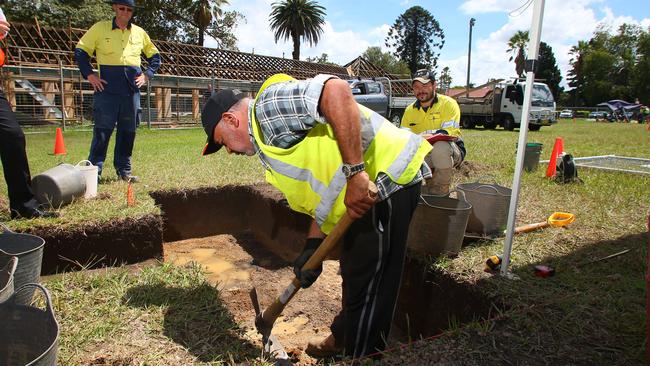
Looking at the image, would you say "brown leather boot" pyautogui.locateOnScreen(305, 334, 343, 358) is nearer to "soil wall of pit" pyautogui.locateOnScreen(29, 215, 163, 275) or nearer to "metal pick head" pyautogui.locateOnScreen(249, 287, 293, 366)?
"metal pick head" pyautogui.locateOnScreen(249, 287, 293, 366)

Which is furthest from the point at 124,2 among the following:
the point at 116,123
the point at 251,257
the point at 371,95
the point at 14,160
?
the point at 371,95

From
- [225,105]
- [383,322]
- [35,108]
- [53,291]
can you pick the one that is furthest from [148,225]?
[35,108]

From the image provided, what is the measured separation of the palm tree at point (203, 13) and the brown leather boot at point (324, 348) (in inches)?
1185

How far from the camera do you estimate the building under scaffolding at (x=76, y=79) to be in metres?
13.7

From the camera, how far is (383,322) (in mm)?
2277

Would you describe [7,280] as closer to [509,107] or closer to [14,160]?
[14,160]

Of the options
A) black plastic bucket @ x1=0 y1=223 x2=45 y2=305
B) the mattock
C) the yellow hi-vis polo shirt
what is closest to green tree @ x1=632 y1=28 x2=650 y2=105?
the yellow hi-vis polo shirt

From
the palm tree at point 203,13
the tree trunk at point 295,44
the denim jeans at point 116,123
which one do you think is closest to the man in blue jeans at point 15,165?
the denim jeans at point 116,123

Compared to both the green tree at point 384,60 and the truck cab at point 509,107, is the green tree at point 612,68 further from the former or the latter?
the truck cab at point 509,107

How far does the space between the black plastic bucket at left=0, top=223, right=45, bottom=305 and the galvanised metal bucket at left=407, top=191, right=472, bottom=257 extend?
247cm

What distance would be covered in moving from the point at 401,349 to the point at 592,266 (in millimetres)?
1905

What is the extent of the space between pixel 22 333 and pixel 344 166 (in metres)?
1.50

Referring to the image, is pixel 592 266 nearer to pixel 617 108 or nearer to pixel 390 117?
pixel 390 117

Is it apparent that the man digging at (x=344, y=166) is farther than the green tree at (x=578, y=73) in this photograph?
No
